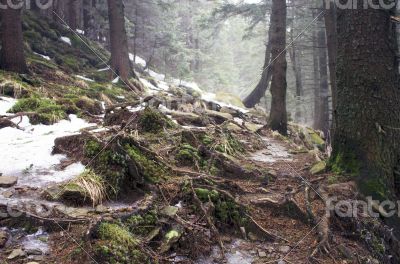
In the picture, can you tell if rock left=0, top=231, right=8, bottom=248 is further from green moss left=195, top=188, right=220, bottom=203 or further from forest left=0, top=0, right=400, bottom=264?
green moss left=195, top=188, right=220, bottom=203

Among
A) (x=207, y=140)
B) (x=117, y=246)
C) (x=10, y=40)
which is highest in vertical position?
(x=10, y=40)

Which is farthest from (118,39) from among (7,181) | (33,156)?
(7,181)

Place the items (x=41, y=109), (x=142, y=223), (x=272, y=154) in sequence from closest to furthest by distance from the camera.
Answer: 1. (x=142, y=223)
2. (x=41, y=109)
3. (x=272, y=154)

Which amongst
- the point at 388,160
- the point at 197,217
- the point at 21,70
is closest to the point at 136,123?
the point at 197,217

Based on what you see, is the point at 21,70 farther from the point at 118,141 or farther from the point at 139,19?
the point at 139,19

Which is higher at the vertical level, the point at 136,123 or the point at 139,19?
the point at 139,19

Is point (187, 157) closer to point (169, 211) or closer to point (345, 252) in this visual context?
point (169, 211)

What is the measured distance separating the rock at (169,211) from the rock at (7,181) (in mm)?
1713

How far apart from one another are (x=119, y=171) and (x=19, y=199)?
1.12 meters

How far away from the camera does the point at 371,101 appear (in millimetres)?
5340

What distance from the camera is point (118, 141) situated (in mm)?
4777

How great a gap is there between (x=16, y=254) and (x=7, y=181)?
1343 millimetres

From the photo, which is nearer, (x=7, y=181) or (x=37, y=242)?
(x=37, y=242)

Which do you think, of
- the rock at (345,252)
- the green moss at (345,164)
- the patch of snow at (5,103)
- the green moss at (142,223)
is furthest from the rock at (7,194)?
the green moss at (345,164)
